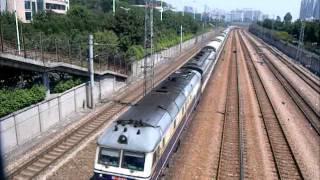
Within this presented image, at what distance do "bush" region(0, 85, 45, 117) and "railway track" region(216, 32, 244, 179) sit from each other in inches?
579

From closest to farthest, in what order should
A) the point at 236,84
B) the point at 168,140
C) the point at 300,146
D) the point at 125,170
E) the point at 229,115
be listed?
the point at 125,170, the point at 168,140, the point at 300,146, the point at 229,115, the point at 236,84

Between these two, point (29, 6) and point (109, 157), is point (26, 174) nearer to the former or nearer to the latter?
point (109, 157)

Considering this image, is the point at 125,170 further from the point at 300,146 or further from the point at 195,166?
the point at 300,146

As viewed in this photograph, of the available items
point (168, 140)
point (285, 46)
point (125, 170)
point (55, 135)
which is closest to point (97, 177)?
point (125, 170)

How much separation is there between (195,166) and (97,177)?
699cm

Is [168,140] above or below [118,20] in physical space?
below

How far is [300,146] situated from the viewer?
81.1 ft

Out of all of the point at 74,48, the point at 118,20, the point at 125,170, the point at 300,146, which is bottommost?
the point at 300,146

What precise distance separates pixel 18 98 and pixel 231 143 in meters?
15.7

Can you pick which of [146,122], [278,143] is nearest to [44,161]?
[146,122]

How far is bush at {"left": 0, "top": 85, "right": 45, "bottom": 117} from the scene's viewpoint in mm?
24812

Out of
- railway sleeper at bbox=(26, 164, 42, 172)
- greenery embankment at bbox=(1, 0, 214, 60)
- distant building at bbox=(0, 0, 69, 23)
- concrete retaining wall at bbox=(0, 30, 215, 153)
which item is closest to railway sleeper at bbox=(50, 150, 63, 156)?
railway sleeper at bbox=(26, 164, 42, 172)

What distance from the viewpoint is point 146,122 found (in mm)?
17062

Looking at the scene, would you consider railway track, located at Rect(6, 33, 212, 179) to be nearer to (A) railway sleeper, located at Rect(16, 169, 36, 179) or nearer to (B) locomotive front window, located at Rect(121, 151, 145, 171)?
(A) railway sleeper, located at Rect(16, 169, 36, 179)
